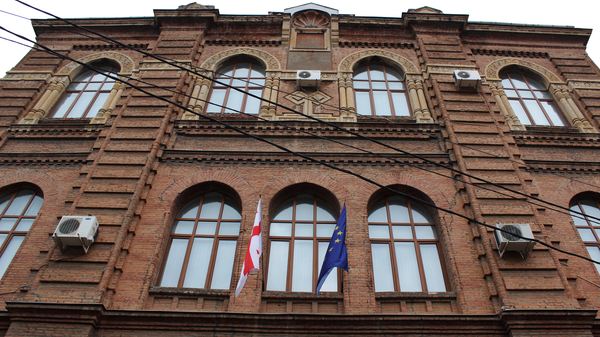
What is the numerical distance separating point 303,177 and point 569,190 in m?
6.37

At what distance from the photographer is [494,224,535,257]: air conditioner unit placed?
8.22 meters

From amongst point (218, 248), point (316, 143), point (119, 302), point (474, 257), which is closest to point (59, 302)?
point (119, 302)

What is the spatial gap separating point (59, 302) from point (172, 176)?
377 centimetres

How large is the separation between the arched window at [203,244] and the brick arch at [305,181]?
2.74ft

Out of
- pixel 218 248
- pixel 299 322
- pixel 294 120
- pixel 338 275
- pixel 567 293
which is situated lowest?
pixel 299 322

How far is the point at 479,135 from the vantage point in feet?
36.8

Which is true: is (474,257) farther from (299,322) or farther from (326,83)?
(326,83)

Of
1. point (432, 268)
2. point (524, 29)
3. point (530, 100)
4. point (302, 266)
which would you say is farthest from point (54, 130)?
point (524, 29)

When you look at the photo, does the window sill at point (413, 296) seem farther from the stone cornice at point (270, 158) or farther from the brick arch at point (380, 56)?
the brick arch at point (380, 56)

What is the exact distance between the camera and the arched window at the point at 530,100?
13062 millimetres

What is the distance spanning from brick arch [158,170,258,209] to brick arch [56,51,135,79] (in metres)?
5.61

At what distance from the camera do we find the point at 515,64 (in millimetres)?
14633

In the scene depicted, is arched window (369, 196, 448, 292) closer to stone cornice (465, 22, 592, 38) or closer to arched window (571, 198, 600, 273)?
arched window (571, 198, 600, 273)

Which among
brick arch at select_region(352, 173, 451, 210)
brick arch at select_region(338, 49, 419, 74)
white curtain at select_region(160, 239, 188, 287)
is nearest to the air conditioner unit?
brick arch at select_region(352, 173, 451, 210)
